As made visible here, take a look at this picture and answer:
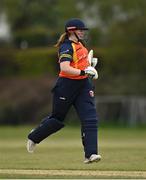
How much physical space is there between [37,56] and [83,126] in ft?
93.3

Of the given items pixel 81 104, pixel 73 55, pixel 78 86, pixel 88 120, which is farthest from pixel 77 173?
pixel 73 55

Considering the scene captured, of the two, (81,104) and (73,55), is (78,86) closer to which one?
(81,104)

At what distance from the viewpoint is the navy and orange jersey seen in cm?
1163

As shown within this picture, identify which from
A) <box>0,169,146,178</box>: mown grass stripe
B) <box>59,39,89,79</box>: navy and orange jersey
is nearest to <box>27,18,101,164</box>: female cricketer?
<box>59,39,89,79</box>: navy and orange jersey

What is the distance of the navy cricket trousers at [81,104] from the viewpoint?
38.6 feet

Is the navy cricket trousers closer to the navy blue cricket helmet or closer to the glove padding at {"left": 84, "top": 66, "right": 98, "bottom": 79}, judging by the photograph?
the glove padding at {"left": 84, "top": 66, "right": 98, "bottom": 79}

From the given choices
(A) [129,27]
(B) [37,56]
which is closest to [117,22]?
(A) [129,27]

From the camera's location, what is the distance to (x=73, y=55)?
11.7 m

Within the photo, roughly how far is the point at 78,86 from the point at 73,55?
458mm

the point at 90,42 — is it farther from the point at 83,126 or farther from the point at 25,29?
the point at 83,126

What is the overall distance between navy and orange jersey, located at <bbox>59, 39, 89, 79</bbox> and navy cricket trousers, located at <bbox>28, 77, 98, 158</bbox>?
0.14m

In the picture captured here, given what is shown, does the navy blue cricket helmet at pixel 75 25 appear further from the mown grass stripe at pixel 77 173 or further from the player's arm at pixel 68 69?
the mown grass stripe at pixel 77 173

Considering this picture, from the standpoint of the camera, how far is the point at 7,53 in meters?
41.3

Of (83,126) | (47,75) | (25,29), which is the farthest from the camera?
(25,29)
